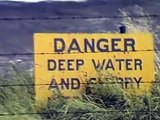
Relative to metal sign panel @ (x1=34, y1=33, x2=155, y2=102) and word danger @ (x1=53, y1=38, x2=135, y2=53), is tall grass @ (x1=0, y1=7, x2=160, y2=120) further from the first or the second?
word danger @ (x1=53, y1=38, x2=135, y2=53)

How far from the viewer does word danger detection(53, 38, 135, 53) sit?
9.29 metres

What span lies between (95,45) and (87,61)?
0.66 feet

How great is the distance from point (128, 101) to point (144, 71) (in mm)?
699

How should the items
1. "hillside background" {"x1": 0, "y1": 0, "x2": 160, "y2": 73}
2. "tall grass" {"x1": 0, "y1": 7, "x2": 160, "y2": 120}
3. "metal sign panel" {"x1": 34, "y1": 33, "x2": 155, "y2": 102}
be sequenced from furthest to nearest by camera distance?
"hillside background" {"x1": 0, "y1": 0, "x2": 160, "y2": 73}, "metal sign panel" {"x1": 34, "y1": 33, "x2": 155, "y2": 102}, "tall grass" {"x1": 0, "y1": 7, "x2": 160, "y2": 120}

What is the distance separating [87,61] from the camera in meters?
9.33

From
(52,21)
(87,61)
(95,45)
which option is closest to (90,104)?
(87,61)

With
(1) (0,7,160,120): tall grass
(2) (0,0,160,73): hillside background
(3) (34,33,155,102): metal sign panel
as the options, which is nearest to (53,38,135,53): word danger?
(3) (34,33,155,102): metal sign panel

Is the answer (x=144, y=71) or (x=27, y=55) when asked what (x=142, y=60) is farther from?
(x=27, y=55)

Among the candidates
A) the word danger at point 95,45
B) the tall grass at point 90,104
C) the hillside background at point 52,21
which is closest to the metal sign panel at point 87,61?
the word danger at point 95,45

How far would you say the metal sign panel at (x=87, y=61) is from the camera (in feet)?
30.2

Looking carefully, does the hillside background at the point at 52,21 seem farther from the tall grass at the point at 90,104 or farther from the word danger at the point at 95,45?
the tall grass at the point at 90,104

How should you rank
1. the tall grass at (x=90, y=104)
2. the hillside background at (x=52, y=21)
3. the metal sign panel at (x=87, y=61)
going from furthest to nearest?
the hillside background at (x=52, y=21), the metal sign panel at (x=87, y=61), the tall grass at (x=90, y=104)

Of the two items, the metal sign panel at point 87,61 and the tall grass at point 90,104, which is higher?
the metal sign panel at point 87,61

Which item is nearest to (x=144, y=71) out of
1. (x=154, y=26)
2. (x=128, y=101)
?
(x=128, y=101)
